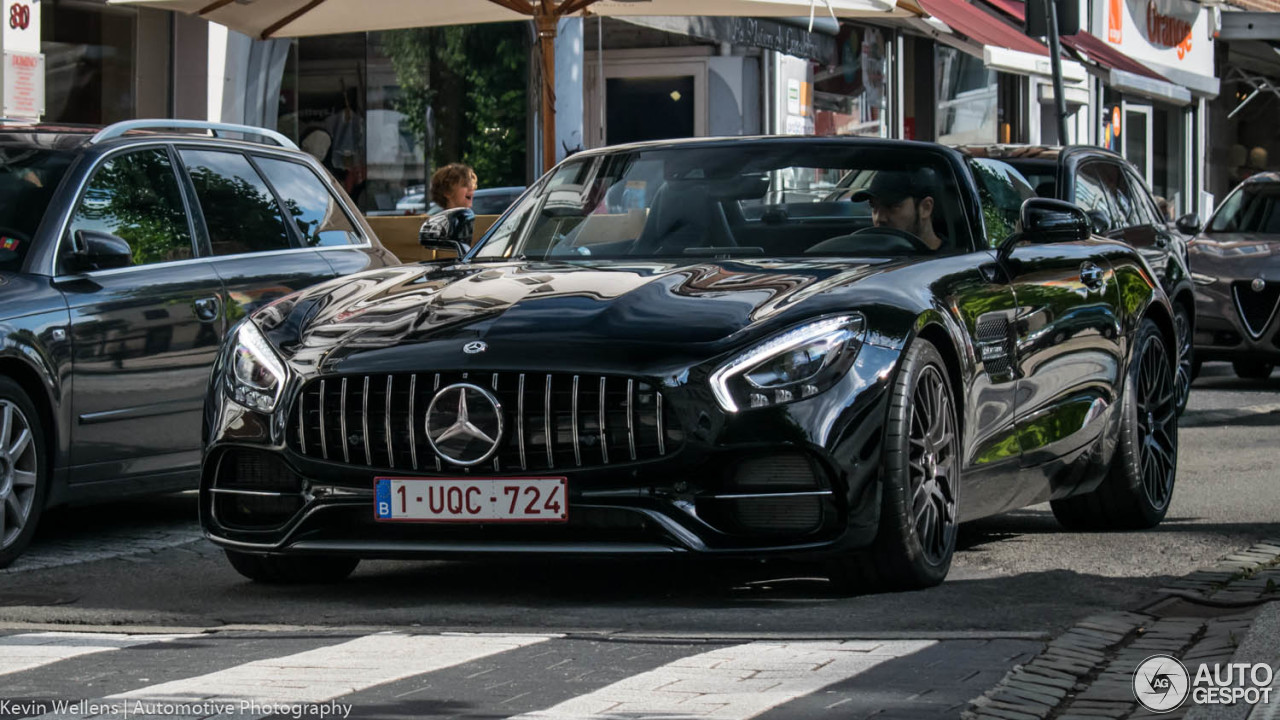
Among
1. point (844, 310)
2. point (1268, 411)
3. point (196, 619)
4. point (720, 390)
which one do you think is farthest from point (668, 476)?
point (1268, 411)

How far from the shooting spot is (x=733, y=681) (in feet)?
16.9

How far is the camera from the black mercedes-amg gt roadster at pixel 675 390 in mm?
6262

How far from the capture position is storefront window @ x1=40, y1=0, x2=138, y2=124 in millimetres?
15758

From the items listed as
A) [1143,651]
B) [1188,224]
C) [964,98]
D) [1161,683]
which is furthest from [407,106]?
[1161,683]

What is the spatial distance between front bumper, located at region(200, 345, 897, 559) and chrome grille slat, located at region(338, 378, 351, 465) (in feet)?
0.12

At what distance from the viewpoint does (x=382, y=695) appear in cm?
500

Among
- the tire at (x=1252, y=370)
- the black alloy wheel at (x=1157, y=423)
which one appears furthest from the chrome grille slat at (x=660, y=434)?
the tire at (x=1252, y=370)

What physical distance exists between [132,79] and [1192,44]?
2972 cm

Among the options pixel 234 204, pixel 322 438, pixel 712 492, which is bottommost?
pixel 712 492

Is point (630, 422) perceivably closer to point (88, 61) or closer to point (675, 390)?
point (675, 390)

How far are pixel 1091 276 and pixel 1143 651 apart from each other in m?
2.97

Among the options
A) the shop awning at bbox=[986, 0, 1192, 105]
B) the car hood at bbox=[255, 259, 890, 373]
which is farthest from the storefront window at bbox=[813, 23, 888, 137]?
Answer: the car hood at bbox=[255, 259, 890, 373]

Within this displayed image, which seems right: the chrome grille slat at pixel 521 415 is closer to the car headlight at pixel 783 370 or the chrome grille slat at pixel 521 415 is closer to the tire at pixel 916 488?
the car headlight at pixel 783 370

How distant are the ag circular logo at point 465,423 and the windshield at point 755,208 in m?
1.33
